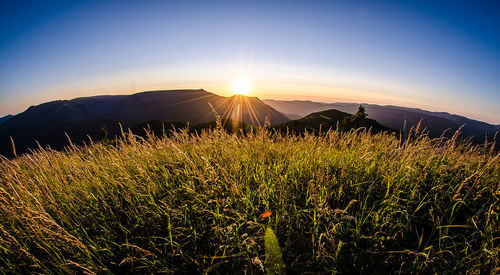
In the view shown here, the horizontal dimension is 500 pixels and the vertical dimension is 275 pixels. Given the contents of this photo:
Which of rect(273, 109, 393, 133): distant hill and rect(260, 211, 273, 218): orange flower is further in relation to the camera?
rect(273, 109, 393, 133): distant hill

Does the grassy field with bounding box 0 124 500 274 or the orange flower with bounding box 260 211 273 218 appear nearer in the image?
the grassy field with bounding box 0 124 500 274

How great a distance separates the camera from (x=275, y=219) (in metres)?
2.08

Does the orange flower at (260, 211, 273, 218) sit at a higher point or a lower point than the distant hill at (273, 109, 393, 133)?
lower

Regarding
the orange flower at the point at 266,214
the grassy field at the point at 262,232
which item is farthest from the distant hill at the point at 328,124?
the orange flower at the point at 266,214

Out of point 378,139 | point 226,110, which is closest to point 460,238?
point 378,139

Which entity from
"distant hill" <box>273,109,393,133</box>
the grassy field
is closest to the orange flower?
the grassy field

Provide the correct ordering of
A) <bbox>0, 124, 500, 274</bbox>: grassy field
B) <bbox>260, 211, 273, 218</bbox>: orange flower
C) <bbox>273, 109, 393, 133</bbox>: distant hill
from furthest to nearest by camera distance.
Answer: <bbox>273, 109, 393, 133</bbox>: distant hill → <bbox>260, 211, 273, 218</bbox>: orange flower → <bbox>0, 124, 500, 274</bbox>: grassy field

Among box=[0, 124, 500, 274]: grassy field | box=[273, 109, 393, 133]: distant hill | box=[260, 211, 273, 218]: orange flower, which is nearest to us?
box=[0, 124, 500, 274]: grassy field

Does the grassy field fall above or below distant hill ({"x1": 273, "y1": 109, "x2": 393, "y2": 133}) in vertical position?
below

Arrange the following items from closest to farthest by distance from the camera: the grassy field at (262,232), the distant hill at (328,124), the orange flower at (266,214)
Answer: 1. the grassy field at (262,232)
2. the orange flower at (266,214)
3. the distant hill at (328,124)

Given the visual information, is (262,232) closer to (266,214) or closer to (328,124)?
(266,214)

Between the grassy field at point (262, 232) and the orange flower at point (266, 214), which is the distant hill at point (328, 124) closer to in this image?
the grassy field at point (262, 232)

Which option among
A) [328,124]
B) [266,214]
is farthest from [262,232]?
[328,124]

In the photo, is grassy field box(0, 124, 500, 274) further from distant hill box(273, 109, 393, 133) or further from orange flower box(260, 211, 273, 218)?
distant hill box(273, 109, 393, 133)
